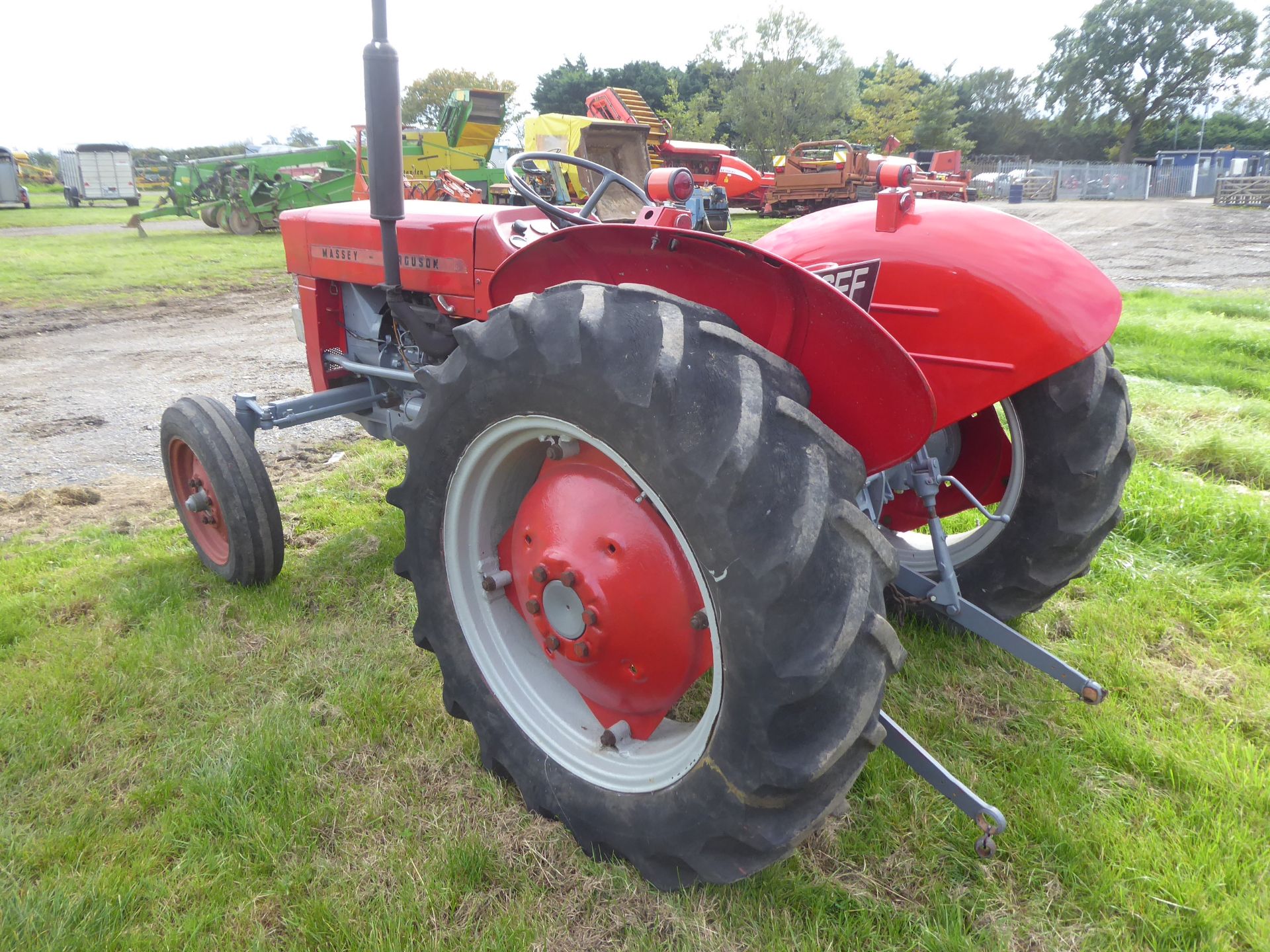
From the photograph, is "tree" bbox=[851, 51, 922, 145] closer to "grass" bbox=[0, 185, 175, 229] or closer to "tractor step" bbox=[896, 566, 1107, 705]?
"grass" bbox=[0, 185, 175, 229]

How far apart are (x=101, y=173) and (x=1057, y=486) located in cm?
3969

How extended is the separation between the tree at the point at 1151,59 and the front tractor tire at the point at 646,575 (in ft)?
204

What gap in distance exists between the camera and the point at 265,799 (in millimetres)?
1865

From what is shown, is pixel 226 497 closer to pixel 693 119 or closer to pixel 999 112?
pixel 693 119

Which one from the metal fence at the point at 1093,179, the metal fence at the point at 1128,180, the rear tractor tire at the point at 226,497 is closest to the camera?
the rear tractor tire at the point at 226,497

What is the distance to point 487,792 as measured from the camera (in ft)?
6.15

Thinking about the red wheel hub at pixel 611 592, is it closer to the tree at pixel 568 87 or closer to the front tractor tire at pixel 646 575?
the front tractor tire at pixel 646 575

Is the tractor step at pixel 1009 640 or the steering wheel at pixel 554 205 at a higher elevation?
the steering wheel at pixel 554 205

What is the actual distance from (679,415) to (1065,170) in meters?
40.9

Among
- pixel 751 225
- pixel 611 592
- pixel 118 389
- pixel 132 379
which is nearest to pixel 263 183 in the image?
pixel 751 225

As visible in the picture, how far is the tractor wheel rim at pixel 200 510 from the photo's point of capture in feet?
9.55

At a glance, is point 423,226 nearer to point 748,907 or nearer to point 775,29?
point 748,907

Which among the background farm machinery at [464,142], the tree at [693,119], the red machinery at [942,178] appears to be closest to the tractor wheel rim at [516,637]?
the background farm machinery at [464,142]

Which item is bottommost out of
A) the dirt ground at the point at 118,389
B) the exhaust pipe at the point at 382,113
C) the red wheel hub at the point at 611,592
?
the dirt ground at the point at 118,389
